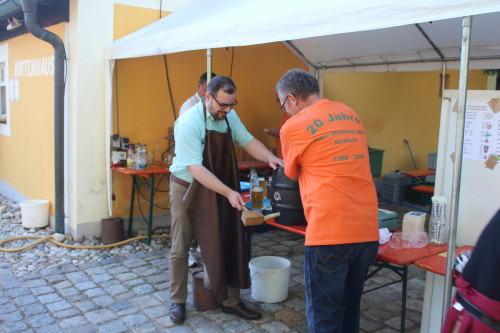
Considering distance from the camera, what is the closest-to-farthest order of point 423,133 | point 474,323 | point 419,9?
point 474,323 → point 419,9 → point 423,133

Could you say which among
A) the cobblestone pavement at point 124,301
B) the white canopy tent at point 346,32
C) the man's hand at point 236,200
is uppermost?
the white canopy tent at point 346,32

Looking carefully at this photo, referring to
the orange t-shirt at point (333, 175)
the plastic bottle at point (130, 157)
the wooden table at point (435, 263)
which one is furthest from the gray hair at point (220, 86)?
the plastic bottle at point (130, 157)

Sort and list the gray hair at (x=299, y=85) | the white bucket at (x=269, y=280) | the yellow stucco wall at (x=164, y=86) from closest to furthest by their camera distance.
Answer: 1. the gray hair at (x=299, y=85)
2. the white bucket at (x=269, y=280)
3. the yellow stucco wall at (x=164, y=86)

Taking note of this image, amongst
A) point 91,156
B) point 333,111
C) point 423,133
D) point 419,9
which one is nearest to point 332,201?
point 333,111

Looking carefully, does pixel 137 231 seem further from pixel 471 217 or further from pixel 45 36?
pixel 471 217

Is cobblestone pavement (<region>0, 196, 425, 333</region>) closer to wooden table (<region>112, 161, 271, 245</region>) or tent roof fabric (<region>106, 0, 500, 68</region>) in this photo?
wooden table (<region>112, 161, 271, 245</region>)

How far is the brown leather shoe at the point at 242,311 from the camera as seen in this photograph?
3.74 metres

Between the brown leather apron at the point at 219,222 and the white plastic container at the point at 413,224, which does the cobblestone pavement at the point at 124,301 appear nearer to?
the brown leather apron at the point at 219,222

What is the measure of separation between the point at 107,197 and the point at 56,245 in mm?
821

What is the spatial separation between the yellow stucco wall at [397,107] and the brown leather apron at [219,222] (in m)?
4.91

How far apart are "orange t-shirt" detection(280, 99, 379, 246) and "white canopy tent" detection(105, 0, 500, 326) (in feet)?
1.64

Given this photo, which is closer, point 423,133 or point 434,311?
point 434,311

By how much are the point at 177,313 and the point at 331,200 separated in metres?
1.92

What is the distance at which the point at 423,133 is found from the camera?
31.9ft
